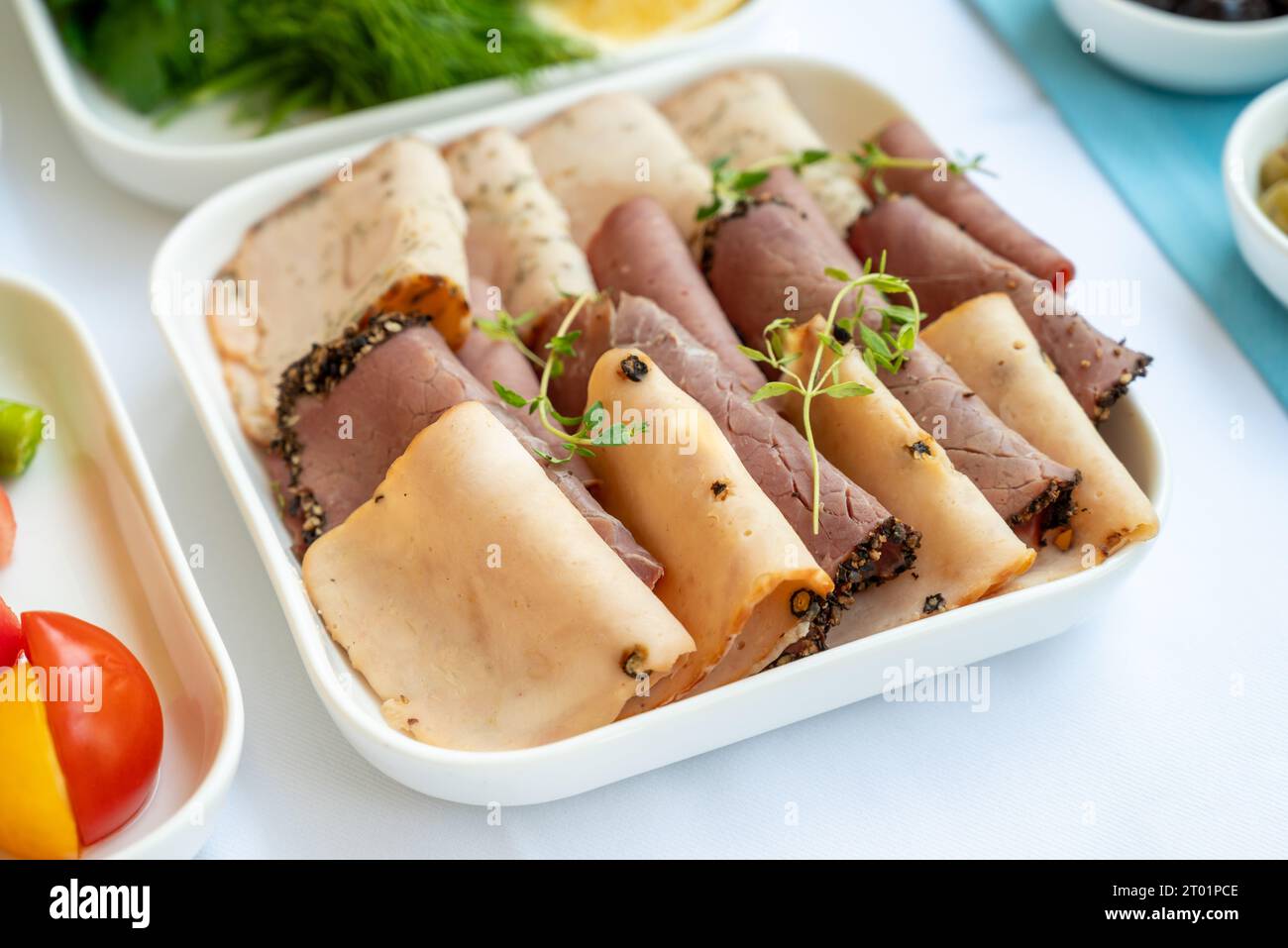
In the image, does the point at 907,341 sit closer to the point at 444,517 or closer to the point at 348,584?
the point at 444,517

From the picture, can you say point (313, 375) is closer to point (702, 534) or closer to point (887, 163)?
point (702, 534)

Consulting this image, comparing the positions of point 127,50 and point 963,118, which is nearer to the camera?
point 127,50

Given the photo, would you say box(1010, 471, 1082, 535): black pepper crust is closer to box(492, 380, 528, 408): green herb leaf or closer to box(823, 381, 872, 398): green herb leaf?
box(823, 381, 872, 398): green herb leaf

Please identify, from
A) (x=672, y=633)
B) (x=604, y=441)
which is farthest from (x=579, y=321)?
(x=672, y=633)

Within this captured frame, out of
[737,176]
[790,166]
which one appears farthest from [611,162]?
[790,166]

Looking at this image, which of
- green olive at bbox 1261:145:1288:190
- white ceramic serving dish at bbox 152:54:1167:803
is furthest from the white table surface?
green olive at bbox 1261:145:1288:190

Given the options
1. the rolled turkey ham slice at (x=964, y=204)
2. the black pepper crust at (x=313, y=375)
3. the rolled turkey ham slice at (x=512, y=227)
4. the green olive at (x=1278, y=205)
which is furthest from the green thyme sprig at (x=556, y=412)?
the green olive at (x=1278, y=205)
